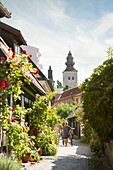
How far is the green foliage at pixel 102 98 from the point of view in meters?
7.28

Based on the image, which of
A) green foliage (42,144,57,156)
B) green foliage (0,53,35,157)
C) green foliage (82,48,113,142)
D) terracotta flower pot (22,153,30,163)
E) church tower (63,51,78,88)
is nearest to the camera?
green foliage (0,53,35,157)

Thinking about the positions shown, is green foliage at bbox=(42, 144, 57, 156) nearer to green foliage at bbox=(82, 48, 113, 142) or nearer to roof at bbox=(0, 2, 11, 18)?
green foliage at bbox=(82, 48, 113, 142)

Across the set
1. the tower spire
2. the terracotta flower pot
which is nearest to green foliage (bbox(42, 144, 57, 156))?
the terracotta flower pot

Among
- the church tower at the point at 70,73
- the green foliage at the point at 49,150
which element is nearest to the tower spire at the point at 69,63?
the church tower at the point at 70,73

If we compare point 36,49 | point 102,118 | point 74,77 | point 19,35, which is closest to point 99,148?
point 102,118

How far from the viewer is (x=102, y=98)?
283 inches

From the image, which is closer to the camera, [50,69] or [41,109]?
[41,109]

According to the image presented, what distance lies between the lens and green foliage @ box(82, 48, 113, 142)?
7277 millimetres

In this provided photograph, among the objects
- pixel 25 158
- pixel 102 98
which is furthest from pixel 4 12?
pixel 25 158

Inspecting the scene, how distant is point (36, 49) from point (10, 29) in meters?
10.7

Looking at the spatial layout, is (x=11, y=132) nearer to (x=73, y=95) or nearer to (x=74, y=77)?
(x=73, y=95)

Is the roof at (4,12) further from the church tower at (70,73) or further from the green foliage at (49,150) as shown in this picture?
the church tower at (70,73)

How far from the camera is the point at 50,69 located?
333ft

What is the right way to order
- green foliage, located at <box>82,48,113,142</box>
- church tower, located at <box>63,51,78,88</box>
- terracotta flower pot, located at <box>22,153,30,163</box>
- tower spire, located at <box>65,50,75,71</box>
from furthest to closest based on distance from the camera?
church tower, located at <box>63,51,78,88</box> < tower spire, located at <box>65,50,75,71</box> < terracotta flower pot, located at <box>22,153,30,163</box> < green foliage, located at <box>82,48,113,142</box>
